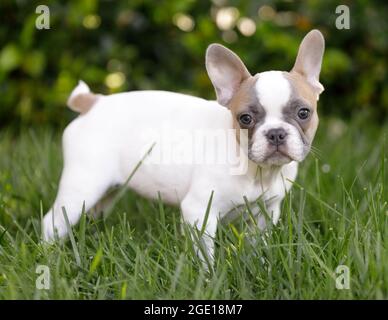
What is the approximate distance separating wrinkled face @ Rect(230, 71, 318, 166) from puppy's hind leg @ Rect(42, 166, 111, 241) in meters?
0.63

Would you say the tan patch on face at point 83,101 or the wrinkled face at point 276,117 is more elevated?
the tan patch on face at point 83,101

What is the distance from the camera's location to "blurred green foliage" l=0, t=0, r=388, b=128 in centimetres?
462

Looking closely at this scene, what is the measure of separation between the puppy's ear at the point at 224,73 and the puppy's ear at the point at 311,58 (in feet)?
0.65

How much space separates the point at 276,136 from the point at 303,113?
6.2 inches

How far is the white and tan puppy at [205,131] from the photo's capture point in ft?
8.04

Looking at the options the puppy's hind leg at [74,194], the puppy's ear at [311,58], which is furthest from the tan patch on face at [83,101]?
the puppy's ear at [311,58]

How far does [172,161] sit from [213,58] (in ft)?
1.37

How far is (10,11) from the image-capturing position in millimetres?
4715

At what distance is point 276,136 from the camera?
2398 millimetres

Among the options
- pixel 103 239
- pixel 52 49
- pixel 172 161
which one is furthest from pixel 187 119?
pixel 52 49

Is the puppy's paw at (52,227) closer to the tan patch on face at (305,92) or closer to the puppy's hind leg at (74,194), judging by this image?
the puppy's hind leg at (74,194)

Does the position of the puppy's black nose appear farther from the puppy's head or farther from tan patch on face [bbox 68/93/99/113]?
tan patch on face [bbox 68/93/99/113]

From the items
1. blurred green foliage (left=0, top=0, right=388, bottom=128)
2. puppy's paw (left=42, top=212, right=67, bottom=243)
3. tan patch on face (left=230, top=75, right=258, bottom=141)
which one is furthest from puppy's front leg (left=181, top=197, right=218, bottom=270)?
blurred green foliage (left=0, top=0, right=388, bottom=128)

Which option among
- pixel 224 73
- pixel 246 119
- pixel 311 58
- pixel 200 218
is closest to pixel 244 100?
pixel 246 119
